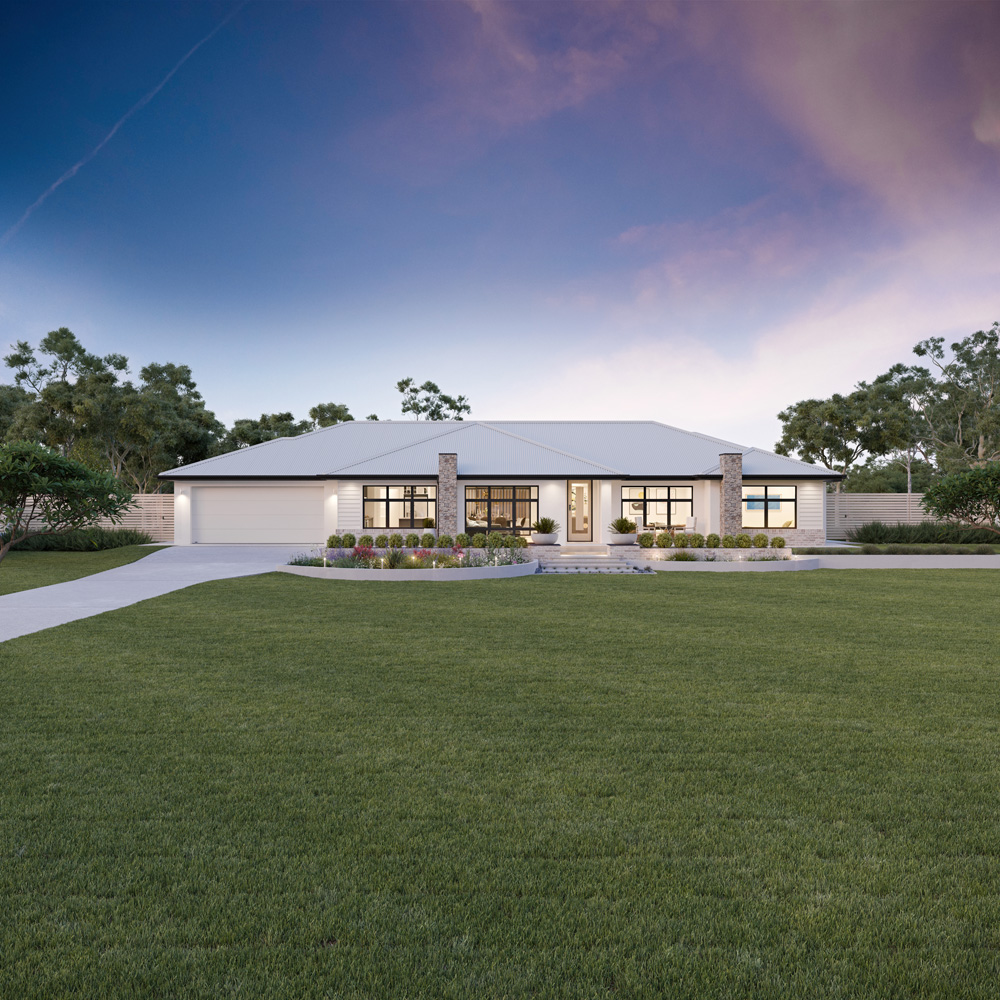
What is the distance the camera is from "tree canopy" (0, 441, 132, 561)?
7.80 meters

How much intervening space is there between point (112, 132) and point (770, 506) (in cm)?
3067

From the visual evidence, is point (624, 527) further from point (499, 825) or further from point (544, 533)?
point (499, 825)

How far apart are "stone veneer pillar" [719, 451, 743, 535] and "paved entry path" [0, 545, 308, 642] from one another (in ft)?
55.3

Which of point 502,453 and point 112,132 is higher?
point 112,132

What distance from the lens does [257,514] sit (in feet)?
89.7

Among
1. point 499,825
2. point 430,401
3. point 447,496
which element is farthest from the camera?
point 430,401

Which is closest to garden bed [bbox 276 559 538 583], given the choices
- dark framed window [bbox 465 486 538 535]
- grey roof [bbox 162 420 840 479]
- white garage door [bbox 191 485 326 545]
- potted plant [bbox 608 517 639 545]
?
potted plant [bbox 608 517 639 545]

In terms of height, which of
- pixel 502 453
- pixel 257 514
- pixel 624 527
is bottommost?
pixel 624 527

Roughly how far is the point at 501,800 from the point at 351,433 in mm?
29824

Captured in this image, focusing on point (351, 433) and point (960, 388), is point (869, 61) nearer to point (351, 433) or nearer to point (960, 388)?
point (351, 433)

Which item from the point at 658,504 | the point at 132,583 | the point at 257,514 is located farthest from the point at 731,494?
the point at 132,583

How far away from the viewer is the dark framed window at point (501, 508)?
24922 mm

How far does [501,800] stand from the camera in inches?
147

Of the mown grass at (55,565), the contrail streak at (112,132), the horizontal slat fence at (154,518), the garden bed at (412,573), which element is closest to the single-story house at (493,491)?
the horizontal slat fence at (154,518)
